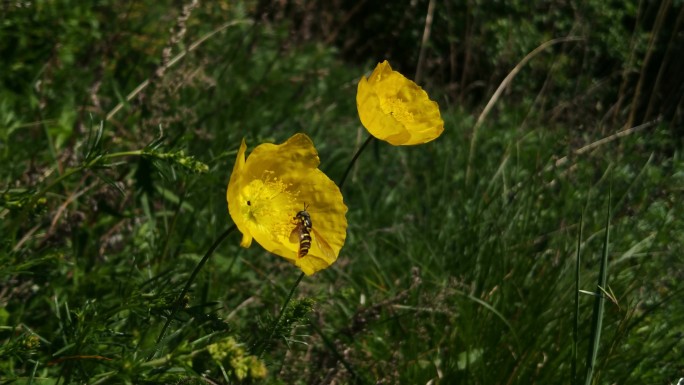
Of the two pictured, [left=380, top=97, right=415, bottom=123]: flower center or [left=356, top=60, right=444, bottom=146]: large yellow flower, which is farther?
[left=380, top=97, right=415, bottom=123]: flower center

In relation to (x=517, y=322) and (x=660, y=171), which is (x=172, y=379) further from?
(x=660, y=171)

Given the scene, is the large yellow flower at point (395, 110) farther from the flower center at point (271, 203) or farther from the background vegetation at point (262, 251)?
the background vegetation at point (262, 251)

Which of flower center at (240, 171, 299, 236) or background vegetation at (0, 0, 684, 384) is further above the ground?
flower center at (240, 171, 299, 236)

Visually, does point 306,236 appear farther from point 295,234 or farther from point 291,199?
point 291,199

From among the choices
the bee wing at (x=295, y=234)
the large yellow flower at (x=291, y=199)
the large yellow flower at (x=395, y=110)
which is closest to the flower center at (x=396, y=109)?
the large yellow flower at (x=395, y=110)

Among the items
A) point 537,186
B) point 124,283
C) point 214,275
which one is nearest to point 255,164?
point 124,283

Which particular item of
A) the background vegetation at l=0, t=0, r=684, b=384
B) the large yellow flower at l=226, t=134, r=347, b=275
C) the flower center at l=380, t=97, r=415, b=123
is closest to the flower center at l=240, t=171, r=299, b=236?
the large yellow flower at l=226, t=134, r=347, b=275

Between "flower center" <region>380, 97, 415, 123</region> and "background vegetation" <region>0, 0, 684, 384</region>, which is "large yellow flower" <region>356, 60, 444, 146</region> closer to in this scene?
"flower center" <region>380, 97, 415, 123</region>

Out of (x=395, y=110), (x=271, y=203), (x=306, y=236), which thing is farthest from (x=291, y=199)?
(x=395, y=110)
